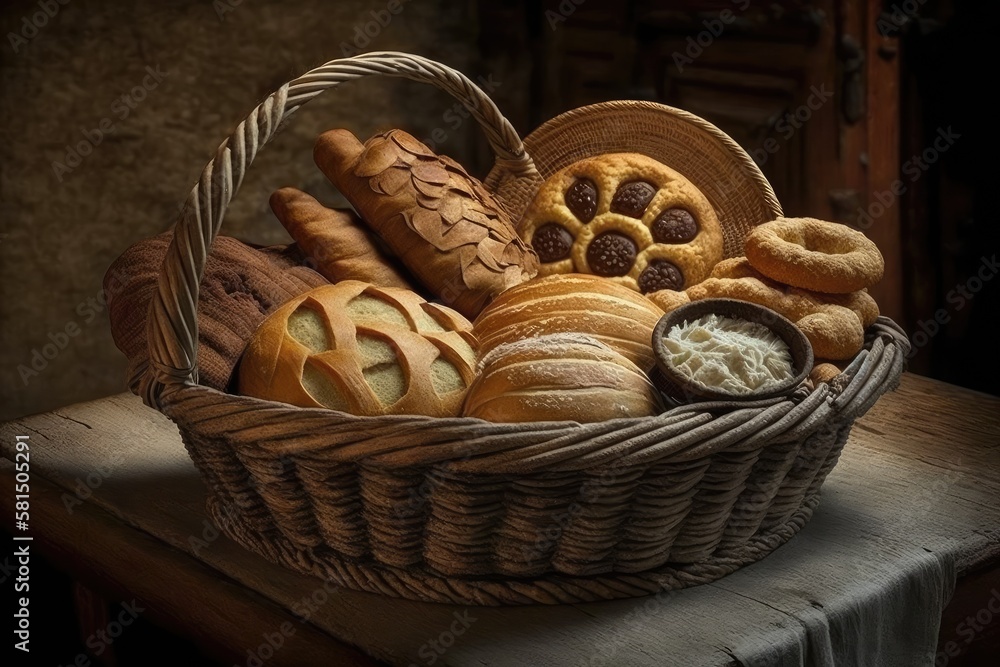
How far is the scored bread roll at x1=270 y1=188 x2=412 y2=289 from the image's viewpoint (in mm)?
1974

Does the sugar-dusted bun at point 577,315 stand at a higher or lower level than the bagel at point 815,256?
Result: lower

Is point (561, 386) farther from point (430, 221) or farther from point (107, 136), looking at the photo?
point (107, 136)

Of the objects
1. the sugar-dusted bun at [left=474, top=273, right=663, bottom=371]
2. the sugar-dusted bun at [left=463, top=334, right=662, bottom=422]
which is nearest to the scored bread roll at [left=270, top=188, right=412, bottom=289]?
the sugar-dusted bun at [left=474, top=273, right=663, bottom=371]

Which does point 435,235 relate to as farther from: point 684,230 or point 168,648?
point 168,648

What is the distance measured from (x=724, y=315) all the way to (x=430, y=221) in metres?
0.62

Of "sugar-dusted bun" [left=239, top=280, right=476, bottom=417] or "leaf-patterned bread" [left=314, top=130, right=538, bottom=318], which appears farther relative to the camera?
"leaf-patterned bread" [left=314, top=130, right=538, bottom=318]

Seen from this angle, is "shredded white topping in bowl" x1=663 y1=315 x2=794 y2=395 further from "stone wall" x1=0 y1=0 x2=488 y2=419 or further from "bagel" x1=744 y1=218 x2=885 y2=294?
"stone wall" x1=0 y1=0 x2=488 y2=419

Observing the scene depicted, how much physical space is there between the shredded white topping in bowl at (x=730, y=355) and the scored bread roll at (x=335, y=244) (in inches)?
25.5

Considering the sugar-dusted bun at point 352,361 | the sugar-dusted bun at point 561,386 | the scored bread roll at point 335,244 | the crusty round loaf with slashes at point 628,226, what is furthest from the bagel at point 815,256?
the scored bread roll at point 335,244

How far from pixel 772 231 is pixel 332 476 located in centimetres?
86

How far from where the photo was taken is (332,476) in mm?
1342

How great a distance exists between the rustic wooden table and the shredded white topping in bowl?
0.87ft

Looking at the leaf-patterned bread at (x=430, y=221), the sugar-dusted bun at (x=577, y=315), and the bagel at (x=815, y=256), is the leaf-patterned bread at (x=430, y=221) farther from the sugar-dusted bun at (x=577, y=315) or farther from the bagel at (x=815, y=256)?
the bagel at (x=815, y=256)

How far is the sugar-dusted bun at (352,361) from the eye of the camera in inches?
58.2
